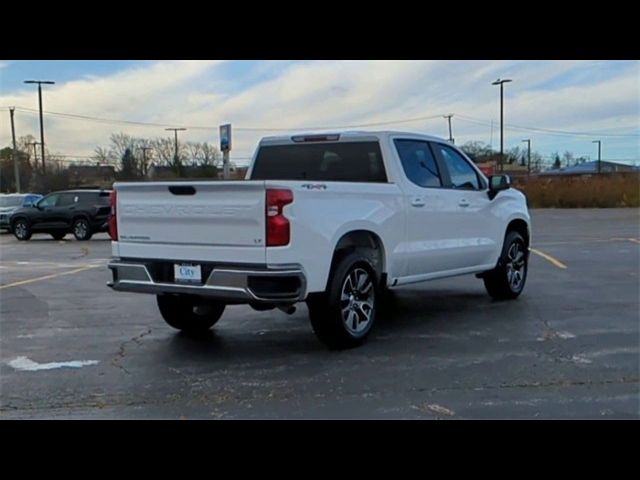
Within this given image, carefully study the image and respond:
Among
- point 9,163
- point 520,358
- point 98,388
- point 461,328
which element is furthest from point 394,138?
point 9,163

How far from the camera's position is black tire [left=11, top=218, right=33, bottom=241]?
72.6 feet

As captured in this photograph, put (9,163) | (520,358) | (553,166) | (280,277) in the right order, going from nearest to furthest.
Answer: (280,277), (520,358), (9,163), (553,166)

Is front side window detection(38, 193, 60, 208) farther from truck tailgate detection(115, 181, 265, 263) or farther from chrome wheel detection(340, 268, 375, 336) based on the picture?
chrome wheel detection(340, 268, 375, 336)

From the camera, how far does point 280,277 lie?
525 centimetres

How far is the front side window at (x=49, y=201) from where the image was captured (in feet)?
72.1

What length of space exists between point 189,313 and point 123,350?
0.90 meters

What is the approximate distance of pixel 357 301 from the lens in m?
6.10

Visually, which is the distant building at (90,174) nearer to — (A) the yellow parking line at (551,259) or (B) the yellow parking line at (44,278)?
(B) the yellow parking line at (44,278)

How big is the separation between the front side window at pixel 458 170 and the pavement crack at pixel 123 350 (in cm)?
390

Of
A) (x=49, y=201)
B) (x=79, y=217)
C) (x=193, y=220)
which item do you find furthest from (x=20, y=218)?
(x=193, y=220)

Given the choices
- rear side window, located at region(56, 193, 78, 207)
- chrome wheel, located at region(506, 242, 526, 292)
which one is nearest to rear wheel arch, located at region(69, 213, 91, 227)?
rear side window, located at region(56, 193, 78, 207)

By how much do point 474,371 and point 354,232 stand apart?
169 cm

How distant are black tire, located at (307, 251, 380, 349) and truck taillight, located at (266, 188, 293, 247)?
66cm
